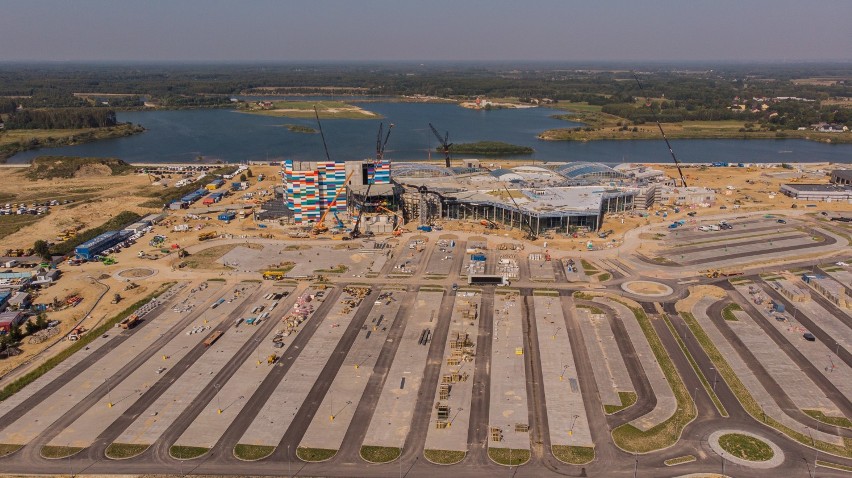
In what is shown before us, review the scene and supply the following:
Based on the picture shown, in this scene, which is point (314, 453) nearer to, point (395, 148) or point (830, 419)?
point (830, 419)

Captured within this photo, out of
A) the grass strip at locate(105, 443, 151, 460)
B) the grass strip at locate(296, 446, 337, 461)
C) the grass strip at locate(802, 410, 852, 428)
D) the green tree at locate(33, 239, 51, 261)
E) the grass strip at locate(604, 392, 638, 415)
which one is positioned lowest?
the grass strip at locate(105, 443, 151, 460)

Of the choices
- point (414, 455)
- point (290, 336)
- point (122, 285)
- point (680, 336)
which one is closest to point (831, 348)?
point (680, 336)

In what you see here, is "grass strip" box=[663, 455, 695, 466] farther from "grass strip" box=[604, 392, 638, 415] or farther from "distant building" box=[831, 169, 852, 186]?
"distant building" box=[831, 169, 852, 186]

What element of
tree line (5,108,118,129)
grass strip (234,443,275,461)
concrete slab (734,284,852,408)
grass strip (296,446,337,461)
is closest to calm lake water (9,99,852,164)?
tree line (5,108,118,129)

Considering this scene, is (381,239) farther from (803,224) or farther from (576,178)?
(803,224)

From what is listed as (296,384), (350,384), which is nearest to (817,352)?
(350,384)

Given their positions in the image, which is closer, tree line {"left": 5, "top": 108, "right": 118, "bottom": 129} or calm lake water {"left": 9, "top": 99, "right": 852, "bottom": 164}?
calm lake water {"left": 9, "top": 99, "right": 852, "bottom": 164}
